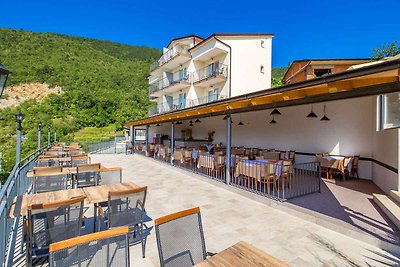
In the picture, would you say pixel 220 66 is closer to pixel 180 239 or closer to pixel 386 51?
pixel 386 51

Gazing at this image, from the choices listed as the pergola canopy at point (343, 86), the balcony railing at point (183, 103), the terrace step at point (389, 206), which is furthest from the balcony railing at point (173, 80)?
the terrace step at point (389, 206)

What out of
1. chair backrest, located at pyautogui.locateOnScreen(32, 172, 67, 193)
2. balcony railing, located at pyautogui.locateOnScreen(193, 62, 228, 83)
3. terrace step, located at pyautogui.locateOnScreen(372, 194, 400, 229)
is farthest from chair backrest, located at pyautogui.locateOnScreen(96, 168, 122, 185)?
balcony railing, located at pyautogui.locateOnScreen(193, 62, 228, 83)

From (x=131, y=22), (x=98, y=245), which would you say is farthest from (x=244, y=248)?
(x=131, y=22)

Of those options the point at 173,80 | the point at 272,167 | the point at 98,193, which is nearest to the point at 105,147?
the point at 173,80

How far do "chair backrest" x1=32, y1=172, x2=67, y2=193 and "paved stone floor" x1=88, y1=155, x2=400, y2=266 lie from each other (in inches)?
82.5

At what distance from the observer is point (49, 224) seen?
2732mm

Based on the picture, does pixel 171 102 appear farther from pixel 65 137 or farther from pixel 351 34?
pixel 351 34

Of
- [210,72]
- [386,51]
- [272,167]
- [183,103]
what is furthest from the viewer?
[183,103]

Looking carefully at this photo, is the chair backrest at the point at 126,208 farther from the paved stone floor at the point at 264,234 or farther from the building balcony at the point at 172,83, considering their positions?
the building balcony at the point at 172,83

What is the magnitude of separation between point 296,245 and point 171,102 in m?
23.7

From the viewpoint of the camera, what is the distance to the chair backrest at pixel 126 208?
3201 mm

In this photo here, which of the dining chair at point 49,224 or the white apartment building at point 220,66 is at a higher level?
the white apartment building at point 220,66

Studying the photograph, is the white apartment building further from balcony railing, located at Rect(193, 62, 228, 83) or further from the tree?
the tree

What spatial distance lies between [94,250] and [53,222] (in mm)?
1401
